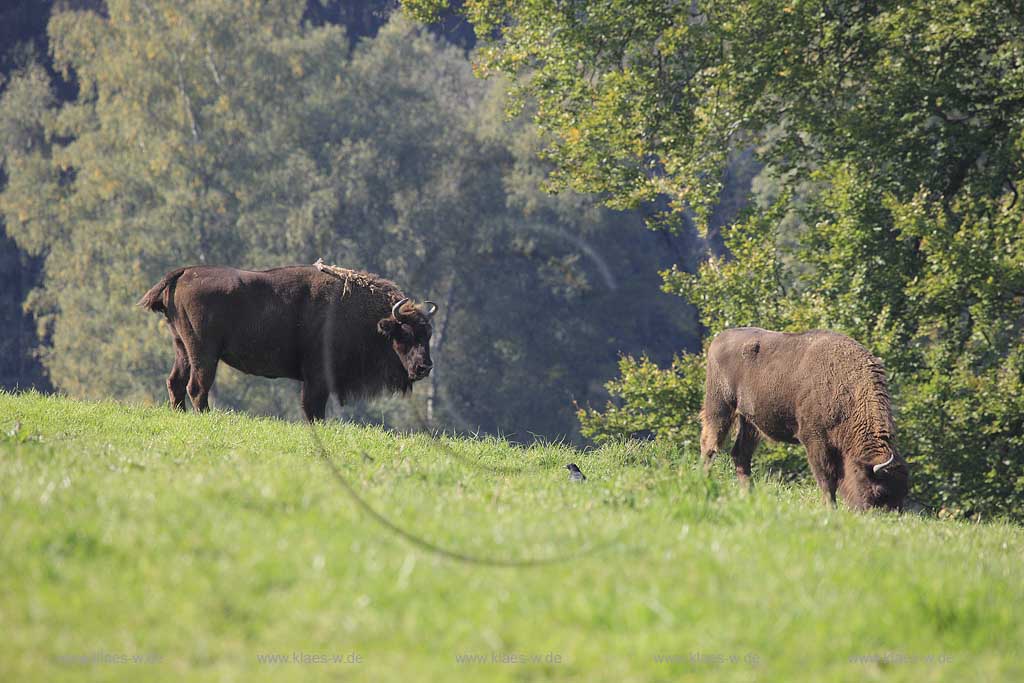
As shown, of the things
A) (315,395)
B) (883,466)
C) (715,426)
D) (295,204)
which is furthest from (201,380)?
(295,204)

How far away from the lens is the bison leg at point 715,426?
15.3 m

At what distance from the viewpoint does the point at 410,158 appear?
50469 mm

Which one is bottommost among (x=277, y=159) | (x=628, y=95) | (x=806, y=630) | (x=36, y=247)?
(x=36, y=247)

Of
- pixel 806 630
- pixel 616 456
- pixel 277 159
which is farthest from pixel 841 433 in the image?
pixel 277 159

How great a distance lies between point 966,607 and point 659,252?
50.8 m

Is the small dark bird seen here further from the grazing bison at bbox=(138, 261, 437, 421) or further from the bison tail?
the bison tail

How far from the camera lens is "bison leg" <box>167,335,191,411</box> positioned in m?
15.3

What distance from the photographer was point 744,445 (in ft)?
49.3

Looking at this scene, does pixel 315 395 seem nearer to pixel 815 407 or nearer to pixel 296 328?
pixel 296 328

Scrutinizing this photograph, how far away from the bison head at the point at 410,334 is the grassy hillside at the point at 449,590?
7424 mm

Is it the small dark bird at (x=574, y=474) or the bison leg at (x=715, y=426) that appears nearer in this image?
the small dark bird at (x=574, y=474)

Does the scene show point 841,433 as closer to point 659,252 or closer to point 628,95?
point 628,95

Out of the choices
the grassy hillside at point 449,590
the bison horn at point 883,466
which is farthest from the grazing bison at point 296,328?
the grassy hillside at point 449,590

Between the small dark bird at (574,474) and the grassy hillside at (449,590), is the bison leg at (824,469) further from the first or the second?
the grassy hillside at (449,590)
